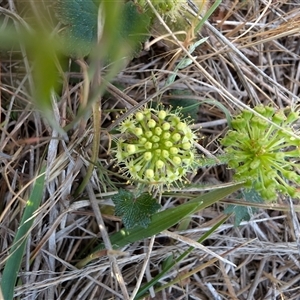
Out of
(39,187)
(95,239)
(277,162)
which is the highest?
(277,162)

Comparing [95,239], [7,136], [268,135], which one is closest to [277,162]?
[268,135]

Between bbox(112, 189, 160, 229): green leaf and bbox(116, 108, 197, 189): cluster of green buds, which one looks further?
bbox(112, 189, 160, 229): green leaf

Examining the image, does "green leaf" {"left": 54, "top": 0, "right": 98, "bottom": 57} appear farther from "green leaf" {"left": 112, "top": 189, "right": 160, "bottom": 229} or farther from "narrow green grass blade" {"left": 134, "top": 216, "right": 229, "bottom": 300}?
"narrow green grass blade" {"left": 134, "top": 216, "right": 229, "bottom": 300}

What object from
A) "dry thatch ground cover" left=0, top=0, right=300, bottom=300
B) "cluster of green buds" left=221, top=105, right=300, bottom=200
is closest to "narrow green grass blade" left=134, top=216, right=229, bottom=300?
"dry thatch ground cover" left=0, top=0, right=300, bottom=300

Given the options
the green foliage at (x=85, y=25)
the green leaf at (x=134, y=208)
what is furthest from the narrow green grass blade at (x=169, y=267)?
the green foliage at (x=85, y=25)

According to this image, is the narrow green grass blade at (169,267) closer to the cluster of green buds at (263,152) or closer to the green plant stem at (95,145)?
the cluster of green buds at (263,152)

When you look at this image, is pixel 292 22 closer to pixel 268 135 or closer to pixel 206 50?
pixel 206 50

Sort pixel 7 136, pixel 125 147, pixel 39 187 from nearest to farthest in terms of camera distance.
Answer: pixel 125 147
pixel 39 187
pixel 7 136
